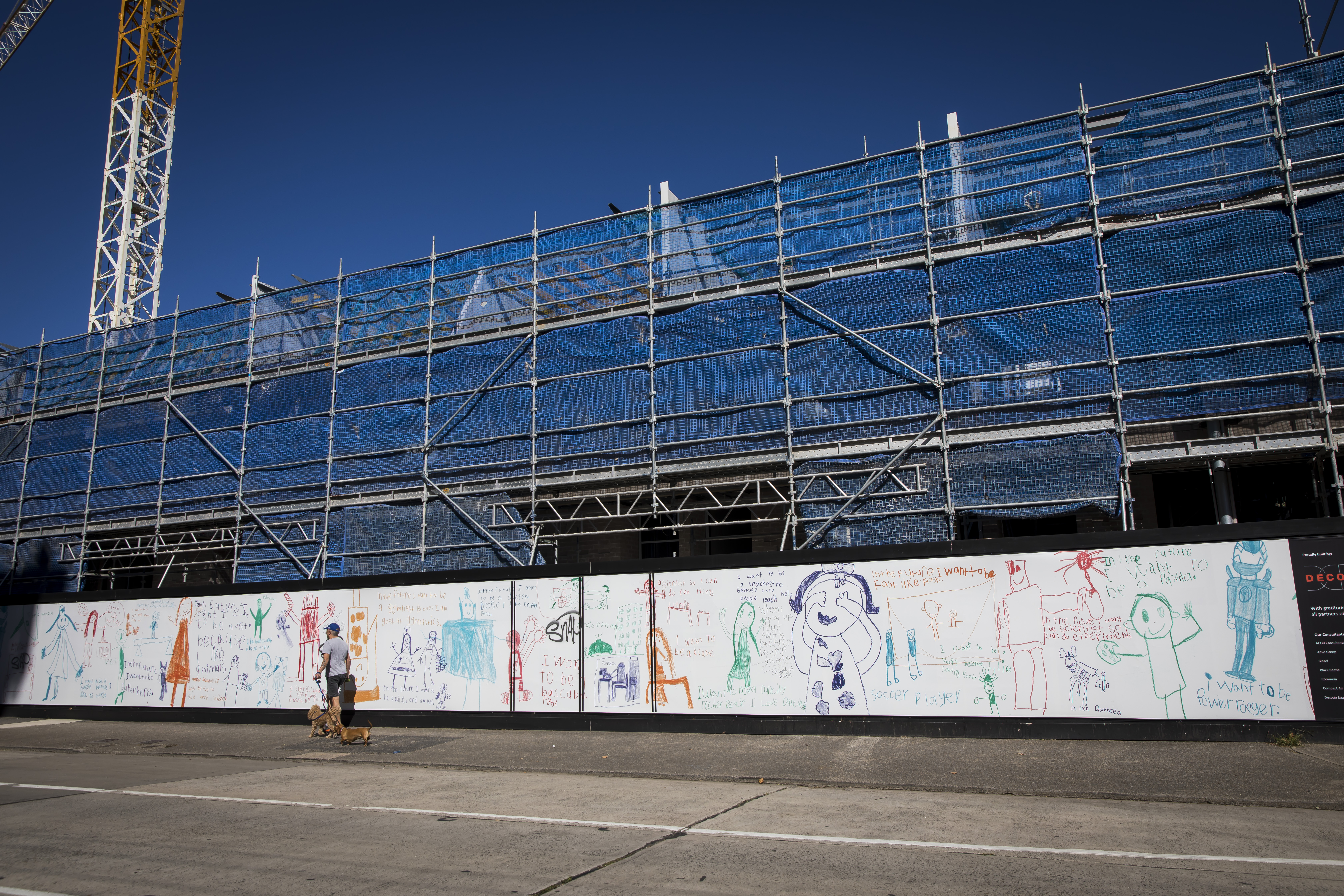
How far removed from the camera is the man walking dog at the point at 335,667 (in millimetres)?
13133

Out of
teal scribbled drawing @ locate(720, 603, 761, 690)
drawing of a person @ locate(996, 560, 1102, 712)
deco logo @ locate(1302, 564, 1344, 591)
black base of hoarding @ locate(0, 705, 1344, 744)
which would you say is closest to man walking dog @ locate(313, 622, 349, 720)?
black base of hoarding @ locate(0, 705, 1344, 744)

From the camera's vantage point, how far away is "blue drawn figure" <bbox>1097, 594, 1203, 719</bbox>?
10.1 meters

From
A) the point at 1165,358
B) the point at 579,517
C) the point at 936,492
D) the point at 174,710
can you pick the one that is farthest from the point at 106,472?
the point at 1165,358

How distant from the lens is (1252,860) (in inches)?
225

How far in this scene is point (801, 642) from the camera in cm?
1188

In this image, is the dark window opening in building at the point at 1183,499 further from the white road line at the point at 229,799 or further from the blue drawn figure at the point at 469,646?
the white road line at the point at 229,799

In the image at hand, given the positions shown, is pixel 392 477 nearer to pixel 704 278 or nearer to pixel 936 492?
pixel 704 278

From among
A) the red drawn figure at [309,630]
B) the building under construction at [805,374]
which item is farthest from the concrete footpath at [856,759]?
the building under construction at [805,374]

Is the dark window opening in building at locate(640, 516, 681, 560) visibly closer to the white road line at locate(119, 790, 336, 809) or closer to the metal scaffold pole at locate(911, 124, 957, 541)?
the metal scaffold pole at locate(911, 124, 957, 541)

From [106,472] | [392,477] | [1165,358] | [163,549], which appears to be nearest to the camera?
[1165,358]

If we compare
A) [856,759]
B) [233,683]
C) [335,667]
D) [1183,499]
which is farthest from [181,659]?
[1183,499]

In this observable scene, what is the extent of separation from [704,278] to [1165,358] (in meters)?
7.08

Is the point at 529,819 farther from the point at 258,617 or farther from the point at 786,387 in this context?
the point at 258,617

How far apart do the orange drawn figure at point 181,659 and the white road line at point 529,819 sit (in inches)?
398
